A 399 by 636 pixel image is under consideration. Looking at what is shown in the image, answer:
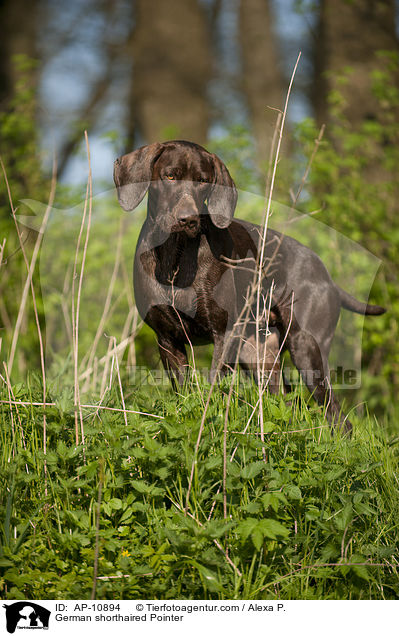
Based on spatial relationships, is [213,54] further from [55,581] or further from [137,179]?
[55,581]

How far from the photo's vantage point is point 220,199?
292 centimetres

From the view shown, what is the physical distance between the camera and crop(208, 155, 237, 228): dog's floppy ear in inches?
115

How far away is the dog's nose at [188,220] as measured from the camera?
2.71 meters

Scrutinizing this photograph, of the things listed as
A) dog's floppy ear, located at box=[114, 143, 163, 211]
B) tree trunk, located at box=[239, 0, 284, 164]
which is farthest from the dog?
tree trunk, located at box=[239, 0, 284, 164]

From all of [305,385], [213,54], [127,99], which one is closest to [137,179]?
[305,385]

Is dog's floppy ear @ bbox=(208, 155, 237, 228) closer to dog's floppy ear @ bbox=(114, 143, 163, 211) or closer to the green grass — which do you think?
dog's floppy ear @ bbox=(114, 143, 163, 211)

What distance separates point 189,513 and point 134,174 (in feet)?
5.25

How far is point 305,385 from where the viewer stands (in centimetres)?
364
